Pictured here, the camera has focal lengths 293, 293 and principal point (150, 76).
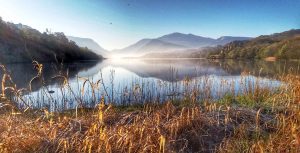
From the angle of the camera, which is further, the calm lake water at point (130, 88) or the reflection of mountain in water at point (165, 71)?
the reflection of mountain in water at point (165, 71)

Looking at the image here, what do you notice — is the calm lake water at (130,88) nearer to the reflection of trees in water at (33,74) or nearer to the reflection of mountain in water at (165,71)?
the reflection of trees in water at (33,74)

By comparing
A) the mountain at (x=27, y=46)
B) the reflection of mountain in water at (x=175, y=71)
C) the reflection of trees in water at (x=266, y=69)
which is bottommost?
the reflection of mountain in water at (x=175, y=71)

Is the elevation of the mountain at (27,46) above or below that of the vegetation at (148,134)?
above

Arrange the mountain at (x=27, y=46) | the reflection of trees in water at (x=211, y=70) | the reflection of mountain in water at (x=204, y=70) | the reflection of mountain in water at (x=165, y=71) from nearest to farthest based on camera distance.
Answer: the reflection of mountain in water at (x=165, y=71)
the reflection of trees in water at (x=211, y=70)
the reflection of mountain in water at (x=204, y=70)
the mountain at (x=27, y=46)

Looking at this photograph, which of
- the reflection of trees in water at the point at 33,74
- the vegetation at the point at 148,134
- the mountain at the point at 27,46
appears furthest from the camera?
the mountain at the point at 27,46

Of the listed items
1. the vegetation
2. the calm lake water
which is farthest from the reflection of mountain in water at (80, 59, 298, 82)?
the vegetation

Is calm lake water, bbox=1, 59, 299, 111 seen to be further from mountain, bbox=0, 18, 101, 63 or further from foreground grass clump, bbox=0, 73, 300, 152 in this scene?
mountain, bbox=0, 18, 101, 63

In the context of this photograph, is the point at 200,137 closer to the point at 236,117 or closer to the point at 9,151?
the point at 236,117

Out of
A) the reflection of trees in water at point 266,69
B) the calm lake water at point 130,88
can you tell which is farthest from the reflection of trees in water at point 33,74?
the reflection of trees in water at point 266,69

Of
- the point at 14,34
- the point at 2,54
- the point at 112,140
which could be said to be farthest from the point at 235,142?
the point at 14,34

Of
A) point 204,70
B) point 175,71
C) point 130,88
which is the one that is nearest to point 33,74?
point 175,71

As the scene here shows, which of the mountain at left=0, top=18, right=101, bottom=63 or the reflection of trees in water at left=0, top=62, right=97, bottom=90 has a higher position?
the mountain at left=0, top=18, right=101, bottom=63

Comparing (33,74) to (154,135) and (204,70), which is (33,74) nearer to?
Answer: (204,70)

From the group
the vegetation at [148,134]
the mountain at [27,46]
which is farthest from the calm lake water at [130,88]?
the mountain at [27,46]
